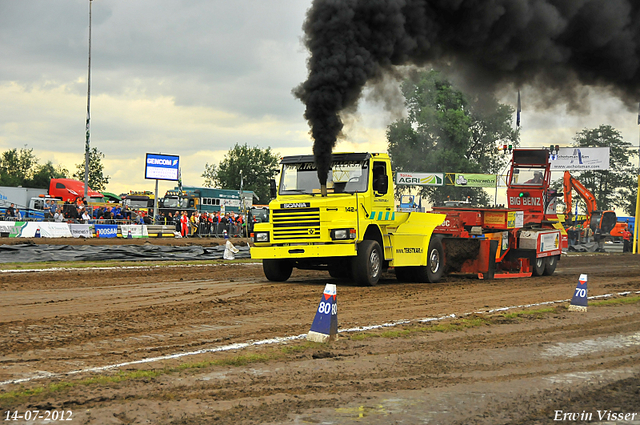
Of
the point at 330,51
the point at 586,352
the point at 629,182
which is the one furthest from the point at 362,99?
the point at 629,182

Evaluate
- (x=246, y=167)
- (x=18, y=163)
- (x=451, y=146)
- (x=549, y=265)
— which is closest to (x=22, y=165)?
(x=18, y=163)

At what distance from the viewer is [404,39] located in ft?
49.9

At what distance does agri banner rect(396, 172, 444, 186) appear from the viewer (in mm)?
54344

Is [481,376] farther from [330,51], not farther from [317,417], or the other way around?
[330,51]

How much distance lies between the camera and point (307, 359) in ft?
22.4

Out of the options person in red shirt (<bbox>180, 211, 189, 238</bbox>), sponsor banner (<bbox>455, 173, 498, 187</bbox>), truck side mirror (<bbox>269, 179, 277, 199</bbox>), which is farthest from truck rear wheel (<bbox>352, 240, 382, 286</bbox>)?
sponsor banner (<bbox>455, 173, 498, 187</bbox>)

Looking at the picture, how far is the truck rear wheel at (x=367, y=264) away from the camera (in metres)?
14.0

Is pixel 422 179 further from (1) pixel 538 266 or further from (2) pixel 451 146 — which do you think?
(1) pixel 538 266

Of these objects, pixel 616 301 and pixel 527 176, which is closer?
pixel 616 301

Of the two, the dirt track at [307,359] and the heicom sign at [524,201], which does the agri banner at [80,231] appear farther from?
the heicom sign at [524,201]

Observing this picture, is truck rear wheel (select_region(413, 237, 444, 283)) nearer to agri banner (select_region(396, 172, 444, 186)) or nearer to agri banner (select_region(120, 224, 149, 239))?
agri banner (select_region(120, 224, 149, 239))

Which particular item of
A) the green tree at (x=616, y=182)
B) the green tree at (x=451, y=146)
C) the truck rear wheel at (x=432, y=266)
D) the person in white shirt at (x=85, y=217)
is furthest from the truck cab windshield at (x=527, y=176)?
the green tree at (x=616, y=182)

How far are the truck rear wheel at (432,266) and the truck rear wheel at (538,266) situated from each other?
15.1 feet

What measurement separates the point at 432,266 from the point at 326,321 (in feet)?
29.8
